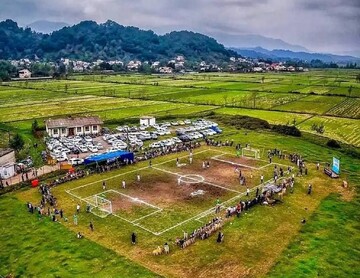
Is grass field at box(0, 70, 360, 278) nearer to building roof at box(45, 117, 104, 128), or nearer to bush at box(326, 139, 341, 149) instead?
bush at box(326, 139, 341, 149)

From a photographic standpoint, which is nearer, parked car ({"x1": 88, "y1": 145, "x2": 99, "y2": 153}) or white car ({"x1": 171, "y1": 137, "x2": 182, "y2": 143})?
parked car ({"x1": 88, "y1": 145, "x2": 99, "y2": 153})

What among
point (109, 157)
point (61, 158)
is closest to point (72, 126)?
point (61, 158)

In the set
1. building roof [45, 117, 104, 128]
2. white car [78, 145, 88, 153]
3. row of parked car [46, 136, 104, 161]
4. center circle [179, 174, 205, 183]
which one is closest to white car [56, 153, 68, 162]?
row of parked car [46, 136, 104, 161]

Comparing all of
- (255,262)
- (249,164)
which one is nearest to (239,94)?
(249,164)

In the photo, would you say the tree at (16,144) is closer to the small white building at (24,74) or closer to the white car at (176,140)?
the white car at (176,140)

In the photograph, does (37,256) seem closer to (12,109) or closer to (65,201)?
(65,201)
